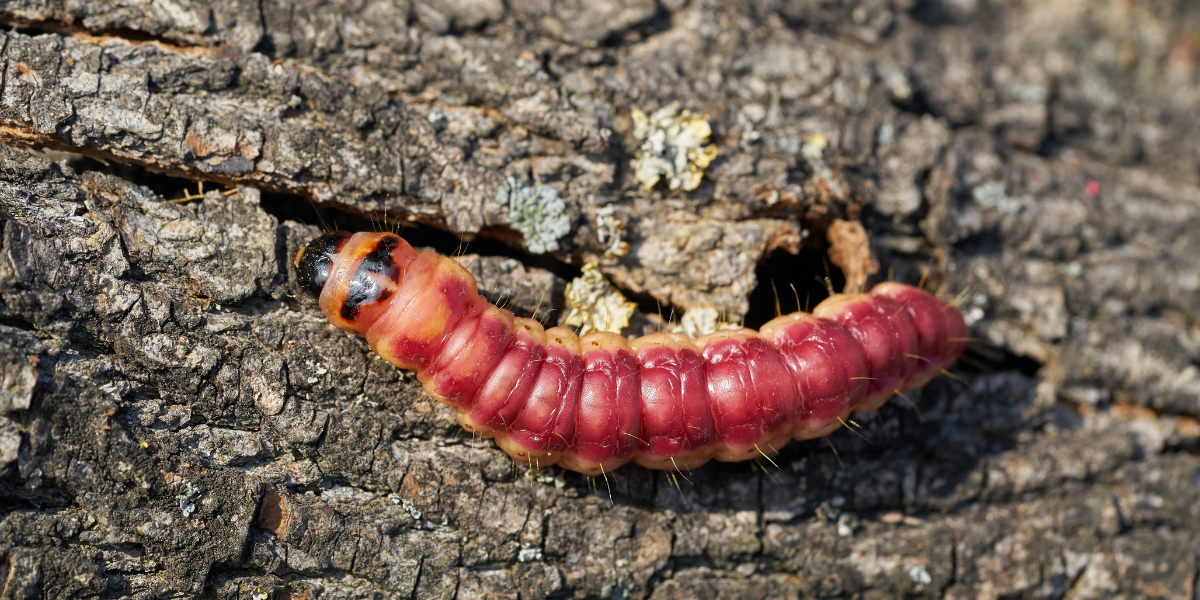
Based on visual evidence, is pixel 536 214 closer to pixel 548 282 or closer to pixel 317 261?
pixel 548 282

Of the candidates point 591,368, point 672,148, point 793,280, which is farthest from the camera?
point 793,280

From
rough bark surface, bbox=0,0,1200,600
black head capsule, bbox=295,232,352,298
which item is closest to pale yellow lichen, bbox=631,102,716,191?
rough bark surface, bbox=0,0,1200,600

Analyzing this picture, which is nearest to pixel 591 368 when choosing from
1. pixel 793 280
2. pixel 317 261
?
pixel 317 261

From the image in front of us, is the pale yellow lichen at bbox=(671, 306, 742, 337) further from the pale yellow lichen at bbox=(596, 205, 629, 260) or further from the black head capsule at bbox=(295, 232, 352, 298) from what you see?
the black head capsule at bbox=(295, 232, 352, 298)

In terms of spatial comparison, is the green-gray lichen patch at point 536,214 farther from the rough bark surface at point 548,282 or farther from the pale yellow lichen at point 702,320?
the pale yellow lichen at point 702,320

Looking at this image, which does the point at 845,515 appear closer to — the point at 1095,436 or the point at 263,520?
the point at 1095,436

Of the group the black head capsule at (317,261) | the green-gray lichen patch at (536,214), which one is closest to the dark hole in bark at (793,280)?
the green-gray lichen patch at (536,214)

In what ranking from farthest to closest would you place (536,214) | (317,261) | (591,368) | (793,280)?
(793,280), (536,214), (591,368), (317,261)
